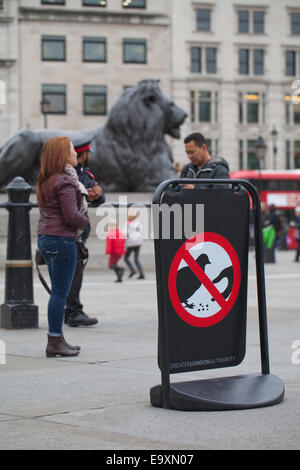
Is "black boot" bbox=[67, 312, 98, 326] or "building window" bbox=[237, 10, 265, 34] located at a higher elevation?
"building window" bbox=[237, 10, 265, 34]

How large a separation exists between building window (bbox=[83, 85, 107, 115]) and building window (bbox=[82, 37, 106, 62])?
192 centimetres

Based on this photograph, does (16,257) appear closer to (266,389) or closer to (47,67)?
(266,389)

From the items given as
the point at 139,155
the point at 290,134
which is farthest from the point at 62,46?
the point at 139,155

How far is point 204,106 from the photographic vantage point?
67.8m

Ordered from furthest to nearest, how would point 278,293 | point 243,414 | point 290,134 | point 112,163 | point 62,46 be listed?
point 290,134 < point 62,46 < point 112,163 < point 278,293 < point 243,414

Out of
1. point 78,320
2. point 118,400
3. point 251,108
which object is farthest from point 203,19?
point 118,400

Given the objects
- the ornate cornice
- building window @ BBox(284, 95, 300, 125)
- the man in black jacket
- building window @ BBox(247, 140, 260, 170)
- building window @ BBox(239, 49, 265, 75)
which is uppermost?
the ornate cornice

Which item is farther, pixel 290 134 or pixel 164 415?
pixel 290 134

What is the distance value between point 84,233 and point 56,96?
56.0 m

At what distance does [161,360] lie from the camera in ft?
16.2

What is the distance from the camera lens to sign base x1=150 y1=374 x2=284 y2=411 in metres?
4.86

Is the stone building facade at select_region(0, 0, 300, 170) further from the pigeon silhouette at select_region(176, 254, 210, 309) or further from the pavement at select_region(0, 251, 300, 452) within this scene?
the pigeon silhouette at select_region(176, 254, 210, 309)

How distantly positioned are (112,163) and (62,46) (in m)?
45.0

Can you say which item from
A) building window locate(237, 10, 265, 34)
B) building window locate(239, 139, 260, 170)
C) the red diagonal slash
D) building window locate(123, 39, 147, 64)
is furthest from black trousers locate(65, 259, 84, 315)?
building window locate(239, 139, 260, 170)
